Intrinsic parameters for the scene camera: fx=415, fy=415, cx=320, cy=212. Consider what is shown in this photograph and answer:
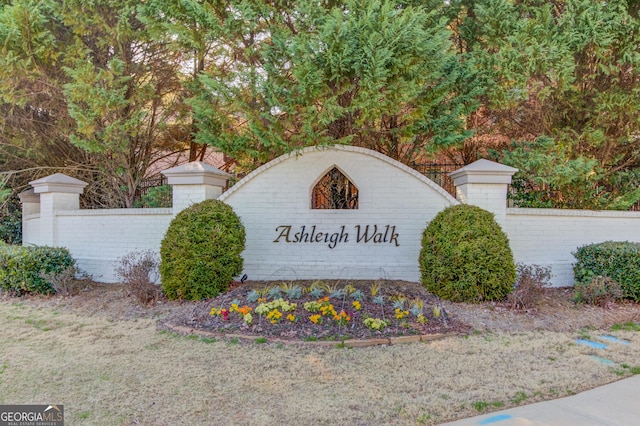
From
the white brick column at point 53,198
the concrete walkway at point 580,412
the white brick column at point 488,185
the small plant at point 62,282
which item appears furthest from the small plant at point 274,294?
the white brick column at point 53,198

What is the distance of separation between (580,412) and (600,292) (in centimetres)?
376

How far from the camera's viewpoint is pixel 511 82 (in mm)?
7547

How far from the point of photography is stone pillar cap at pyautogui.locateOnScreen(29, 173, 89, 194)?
8.42m

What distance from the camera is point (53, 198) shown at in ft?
27.9

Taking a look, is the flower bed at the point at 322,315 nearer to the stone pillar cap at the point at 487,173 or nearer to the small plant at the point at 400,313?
the small plant at the point at 400,313

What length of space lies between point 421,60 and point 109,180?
7.71 meters

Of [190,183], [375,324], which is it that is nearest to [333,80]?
[190,183]

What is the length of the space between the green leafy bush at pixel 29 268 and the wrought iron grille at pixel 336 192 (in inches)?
185

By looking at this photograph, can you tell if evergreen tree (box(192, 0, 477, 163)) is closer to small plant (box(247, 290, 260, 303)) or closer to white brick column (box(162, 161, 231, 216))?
white brick column (box(162, 161, 231, 216))

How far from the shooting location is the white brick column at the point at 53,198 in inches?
333

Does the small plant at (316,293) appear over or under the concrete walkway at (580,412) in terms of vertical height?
over

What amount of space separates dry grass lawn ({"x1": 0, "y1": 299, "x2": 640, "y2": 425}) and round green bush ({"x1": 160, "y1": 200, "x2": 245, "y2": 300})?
43.8 inches

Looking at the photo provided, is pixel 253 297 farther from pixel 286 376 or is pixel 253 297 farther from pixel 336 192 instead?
pixel 336 192

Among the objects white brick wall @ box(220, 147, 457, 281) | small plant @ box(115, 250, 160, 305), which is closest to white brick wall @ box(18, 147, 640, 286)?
white brick wall @ box(220, 147, 457, 281)
